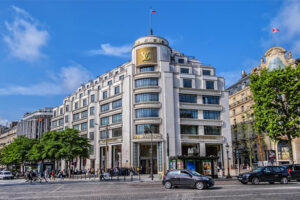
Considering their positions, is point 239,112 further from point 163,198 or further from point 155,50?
point 163,198

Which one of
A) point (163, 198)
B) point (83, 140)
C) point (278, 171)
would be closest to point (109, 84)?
point (83, 140)

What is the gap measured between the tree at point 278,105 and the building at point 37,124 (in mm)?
78946

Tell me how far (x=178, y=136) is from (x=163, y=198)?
37030mm

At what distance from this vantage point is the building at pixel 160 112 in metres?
51.6

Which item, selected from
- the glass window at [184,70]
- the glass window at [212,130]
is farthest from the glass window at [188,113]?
the glass window at [184,70]

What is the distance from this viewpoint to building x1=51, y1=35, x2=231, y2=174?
169ft

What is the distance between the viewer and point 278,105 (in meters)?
39.7

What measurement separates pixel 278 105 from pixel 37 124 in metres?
85.3

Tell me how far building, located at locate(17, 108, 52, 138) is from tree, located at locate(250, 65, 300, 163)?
3108 inches

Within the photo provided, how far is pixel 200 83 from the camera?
187ft

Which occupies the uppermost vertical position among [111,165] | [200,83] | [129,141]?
[200,83]

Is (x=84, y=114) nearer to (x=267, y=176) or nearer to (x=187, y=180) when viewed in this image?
(x=187, y=180)

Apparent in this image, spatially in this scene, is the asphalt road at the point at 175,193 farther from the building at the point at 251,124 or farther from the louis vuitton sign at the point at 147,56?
the louis vuitton sign at the point at 147,56

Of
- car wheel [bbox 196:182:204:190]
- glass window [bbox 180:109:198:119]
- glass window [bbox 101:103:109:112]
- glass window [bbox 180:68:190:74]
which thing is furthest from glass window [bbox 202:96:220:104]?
car wheel [bbox 196:182:204:190]
